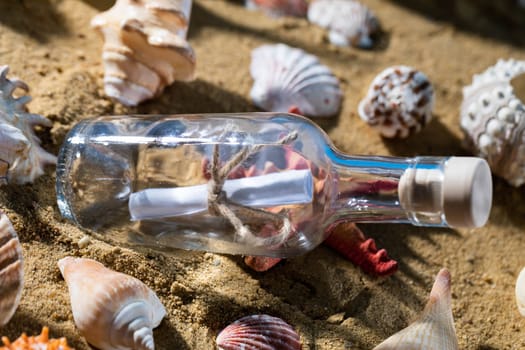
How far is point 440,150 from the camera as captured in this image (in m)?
1.72

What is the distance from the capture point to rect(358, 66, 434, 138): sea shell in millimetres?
1632

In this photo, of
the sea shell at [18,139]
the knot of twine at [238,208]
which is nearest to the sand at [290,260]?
the sea shell at [18,139]

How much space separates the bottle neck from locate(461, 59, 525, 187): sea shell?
499 millimetres

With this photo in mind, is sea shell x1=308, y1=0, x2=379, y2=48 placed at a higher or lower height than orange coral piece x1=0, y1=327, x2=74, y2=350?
higher

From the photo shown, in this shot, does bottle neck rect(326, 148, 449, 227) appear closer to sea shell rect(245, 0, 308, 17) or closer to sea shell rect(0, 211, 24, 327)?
sea shell rect(0, 211, 24, 327)

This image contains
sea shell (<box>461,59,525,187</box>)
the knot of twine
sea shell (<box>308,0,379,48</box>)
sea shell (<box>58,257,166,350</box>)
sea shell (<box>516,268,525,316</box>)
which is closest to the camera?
sea shell (<box>58,257,166,350</box>)

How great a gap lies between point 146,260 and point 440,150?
0.80 m

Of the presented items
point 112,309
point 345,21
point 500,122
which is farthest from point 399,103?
point 112,309

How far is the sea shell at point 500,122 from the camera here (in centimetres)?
159

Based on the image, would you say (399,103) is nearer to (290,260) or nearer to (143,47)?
(290,260)

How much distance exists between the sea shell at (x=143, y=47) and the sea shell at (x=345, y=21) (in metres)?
0.51

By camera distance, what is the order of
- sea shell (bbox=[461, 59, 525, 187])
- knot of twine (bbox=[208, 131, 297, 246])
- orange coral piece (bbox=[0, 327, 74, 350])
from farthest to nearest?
sea shell (bbox=[461, 59, 525, 187]) < knot of twine (bbox=[208, 131, 297, 246]) < orange coral piece (bbox=[0, 327, 74, 350])

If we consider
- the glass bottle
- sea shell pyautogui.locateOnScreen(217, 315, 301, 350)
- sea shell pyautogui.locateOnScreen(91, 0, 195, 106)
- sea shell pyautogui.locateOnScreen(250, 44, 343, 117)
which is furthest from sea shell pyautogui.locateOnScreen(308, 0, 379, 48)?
sea shell pyautogui.locateOnScreen(217, 315, 301, 350)

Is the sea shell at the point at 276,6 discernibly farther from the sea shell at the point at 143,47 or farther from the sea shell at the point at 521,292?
the sea shell at the point at 521,292
